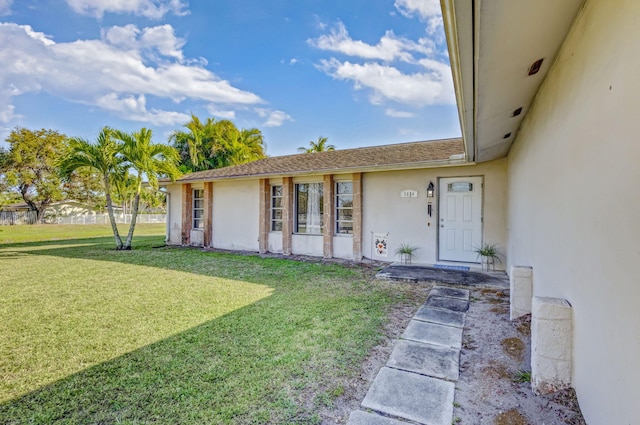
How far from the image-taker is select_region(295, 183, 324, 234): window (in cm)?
920

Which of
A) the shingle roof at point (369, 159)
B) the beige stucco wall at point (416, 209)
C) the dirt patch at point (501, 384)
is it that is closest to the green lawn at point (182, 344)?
the dirt patch at point (501, 384)

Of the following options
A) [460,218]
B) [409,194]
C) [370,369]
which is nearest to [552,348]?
[370,369]

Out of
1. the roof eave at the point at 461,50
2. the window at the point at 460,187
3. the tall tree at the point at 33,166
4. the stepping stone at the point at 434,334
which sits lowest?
the stepping stone at the point at 434,334

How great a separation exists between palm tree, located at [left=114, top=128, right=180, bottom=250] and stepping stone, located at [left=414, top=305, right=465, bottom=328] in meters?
9.58

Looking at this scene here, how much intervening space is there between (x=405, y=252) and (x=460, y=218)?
5.25 feet

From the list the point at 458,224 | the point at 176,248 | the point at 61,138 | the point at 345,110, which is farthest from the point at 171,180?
the point at 61,138

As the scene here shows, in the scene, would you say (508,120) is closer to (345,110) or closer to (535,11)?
(535,11)

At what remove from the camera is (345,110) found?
50.5ft

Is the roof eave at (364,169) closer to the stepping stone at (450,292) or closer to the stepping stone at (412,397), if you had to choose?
the stepping stone at (450,292)

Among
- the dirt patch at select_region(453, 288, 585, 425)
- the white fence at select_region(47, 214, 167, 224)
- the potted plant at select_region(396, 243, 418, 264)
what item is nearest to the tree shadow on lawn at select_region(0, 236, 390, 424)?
the dirt patch at select_region(453, 288, 585, 425)

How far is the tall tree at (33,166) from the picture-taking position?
25.7 m

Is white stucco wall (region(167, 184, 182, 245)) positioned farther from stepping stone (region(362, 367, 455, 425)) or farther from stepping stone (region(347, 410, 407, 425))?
stepping stone (region(347, 410, 407, 425))

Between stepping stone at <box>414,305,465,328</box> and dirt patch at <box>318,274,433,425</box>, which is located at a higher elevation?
stepping stone at <box>414,305,465,328</box>

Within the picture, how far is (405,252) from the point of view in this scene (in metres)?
7.68
